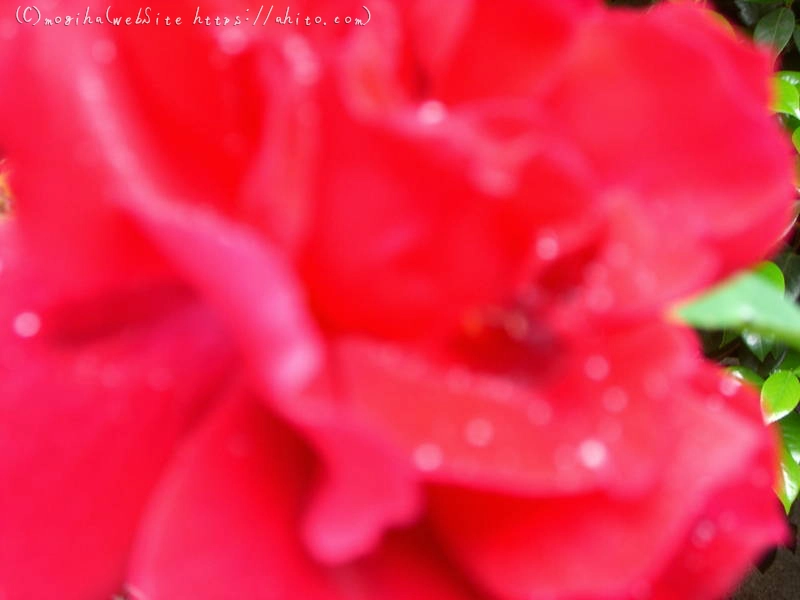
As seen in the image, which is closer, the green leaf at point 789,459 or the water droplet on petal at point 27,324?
the water droplet on petal at point 27,324

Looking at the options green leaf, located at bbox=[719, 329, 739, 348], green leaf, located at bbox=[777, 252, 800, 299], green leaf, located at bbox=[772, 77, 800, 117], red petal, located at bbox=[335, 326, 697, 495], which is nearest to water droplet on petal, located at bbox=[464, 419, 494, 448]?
red petal, located at bbox=[335, 326, 697, 495]

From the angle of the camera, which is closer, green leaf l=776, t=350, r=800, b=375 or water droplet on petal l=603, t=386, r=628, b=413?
water droplet on petal l=603, t=386, r=628, b=413

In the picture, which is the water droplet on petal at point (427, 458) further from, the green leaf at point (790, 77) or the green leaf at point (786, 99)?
the green leaf at point (790, 77)

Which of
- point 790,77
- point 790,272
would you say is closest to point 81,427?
point 790,77

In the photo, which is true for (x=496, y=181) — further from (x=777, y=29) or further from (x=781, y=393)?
(x=777, y=29)

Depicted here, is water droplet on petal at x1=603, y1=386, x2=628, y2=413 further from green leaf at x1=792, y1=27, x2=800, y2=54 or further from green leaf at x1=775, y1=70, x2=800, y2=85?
green leaf at x1=792, y1=27, x2=800, y2=54

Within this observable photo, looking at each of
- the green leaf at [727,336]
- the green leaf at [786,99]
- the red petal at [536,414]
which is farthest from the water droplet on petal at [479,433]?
the green leaf at [727,336]
